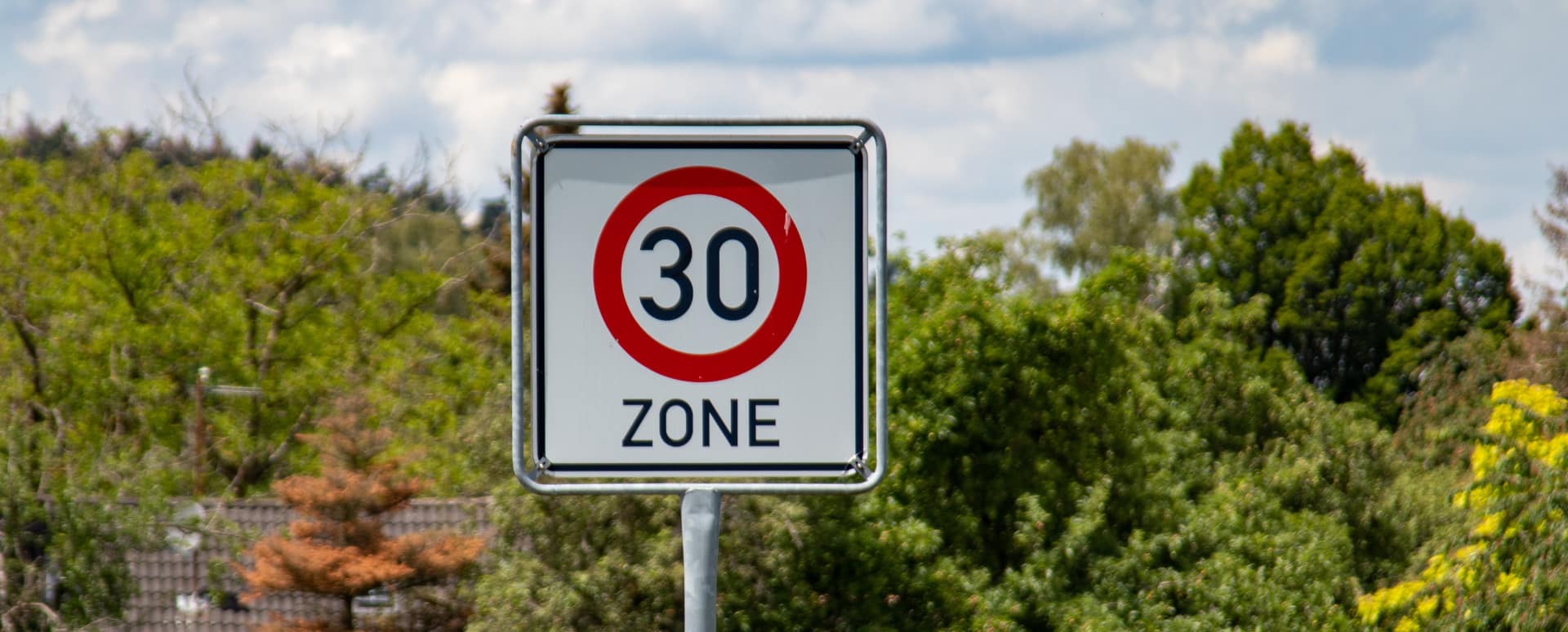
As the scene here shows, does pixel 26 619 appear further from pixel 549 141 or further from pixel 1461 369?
pixel 1461 369

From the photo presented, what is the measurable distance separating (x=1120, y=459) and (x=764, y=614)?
4993 mm

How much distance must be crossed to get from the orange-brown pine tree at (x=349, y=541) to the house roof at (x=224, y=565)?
940 mm

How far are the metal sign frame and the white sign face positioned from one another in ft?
0.06

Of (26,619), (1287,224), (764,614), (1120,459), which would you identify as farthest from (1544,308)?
(26,619)

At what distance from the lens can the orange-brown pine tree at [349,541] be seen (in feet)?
53.5

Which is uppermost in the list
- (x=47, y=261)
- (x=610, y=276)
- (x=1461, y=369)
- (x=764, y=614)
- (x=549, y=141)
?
(x=47, y=261)

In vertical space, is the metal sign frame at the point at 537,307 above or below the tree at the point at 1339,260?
below

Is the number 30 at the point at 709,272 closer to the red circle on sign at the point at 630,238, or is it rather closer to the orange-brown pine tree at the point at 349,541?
the red circle on sign at the point at 630,238

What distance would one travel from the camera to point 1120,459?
17.5 metres

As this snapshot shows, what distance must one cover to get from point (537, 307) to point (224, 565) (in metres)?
18.3

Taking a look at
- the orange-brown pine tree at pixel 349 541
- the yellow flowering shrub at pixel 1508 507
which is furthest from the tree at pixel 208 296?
the yellow flowering shrub at pixel 1508 507

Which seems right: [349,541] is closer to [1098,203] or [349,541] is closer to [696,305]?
[696,305]

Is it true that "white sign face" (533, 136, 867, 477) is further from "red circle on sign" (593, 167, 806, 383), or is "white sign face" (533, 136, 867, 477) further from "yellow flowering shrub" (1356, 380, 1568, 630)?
"yellow flowering shrub" (1356, 380, 1568, 630)

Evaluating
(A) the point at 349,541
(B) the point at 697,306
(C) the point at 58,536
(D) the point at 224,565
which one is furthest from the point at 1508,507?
(D) the point at 224,565
